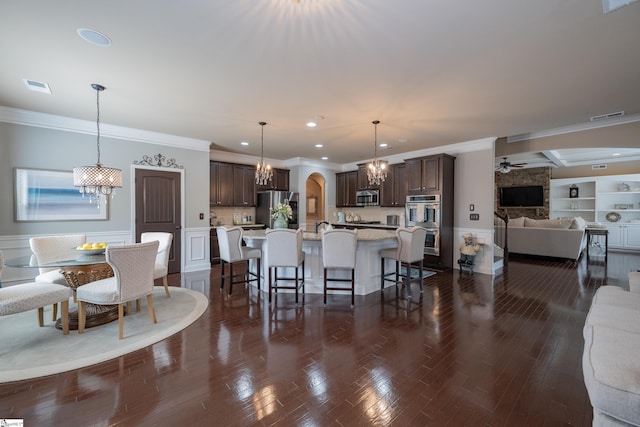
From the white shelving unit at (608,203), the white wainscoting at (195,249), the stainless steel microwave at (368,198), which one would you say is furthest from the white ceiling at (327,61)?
the white shelving unit at (608,203)

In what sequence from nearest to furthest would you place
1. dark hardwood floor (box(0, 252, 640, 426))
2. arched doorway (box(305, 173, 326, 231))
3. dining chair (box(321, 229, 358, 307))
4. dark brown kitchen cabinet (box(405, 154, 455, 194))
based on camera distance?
1. dark hardwood floor (box(0, 252, 640, 426))
2. dining chair (box(321, 229, 358, 307))
3. dark brown kitchen cabinet (box(405, 154, 455, 194))
4. arched doorway (box(305, 173, 326, 231))

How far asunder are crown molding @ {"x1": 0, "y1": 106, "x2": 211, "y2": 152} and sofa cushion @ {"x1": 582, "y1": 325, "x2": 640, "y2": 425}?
6261 mm

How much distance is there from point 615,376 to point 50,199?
658 centimetres

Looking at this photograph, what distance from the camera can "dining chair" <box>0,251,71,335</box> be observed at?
2385 millimetres

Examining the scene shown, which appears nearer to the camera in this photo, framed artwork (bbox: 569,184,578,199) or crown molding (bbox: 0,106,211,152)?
crown molding (bbox: 0,106,211,152)

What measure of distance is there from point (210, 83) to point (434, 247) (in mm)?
5178

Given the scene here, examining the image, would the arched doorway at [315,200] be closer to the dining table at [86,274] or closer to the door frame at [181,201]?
the door frame at [181,201]

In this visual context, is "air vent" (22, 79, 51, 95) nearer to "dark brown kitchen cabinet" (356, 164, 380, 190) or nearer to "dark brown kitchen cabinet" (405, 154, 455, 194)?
"dark brown kitchen cabinet" (405, 154, 455, 194)

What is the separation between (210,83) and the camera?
3088mm

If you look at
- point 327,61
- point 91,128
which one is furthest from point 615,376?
point 91,128

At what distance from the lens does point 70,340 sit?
2.69 metres

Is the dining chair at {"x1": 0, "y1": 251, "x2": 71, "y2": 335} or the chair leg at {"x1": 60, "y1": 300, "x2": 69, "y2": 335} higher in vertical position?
the dining chair at {"x1": 0, "y1": 251, "x2": 71, "y2": 335}

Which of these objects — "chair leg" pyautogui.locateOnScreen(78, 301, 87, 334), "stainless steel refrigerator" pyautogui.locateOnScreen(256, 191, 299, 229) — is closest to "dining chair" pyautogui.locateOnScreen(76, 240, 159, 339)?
"chair leg" pyautogui.locateOnScreen(78, 301, 87, 334)

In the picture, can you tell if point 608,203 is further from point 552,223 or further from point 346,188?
point 346,188
